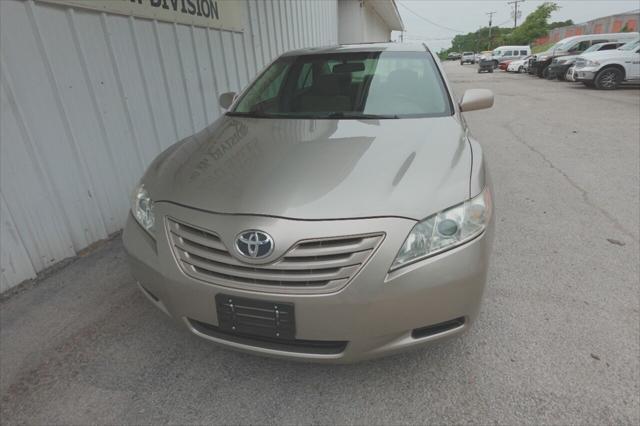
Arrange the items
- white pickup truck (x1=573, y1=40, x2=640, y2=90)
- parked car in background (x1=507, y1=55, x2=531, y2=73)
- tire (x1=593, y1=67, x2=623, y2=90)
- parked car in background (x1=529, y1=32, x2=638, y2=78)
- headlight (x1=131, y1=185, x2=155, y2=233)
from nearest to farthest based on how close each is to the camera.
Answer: headlight (x1=131, y1=185, x2=155, y2=233) < white pickup truck (x1=573, y1=40, x2=640, y2=90) < tire (x1=593, y1=67, x2=623, y2=90) < parked car in background (x1=529, y1=32, x2=638, y2=78) < parked car in background (x1=507, y1=55, x2=531, y2=73)

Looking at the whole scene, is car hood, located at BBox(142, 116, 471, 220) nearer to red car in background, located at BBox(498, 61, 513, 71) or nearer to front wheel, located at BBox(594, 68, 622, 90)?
→ front wheel, located at BBox(594, 68, 622, 90)

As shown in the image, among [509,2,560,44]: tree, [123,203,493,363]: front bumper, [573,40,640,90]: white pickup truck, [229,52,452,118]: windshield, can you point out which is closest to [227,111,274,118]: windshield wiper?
[229,52,452,118]: windshield

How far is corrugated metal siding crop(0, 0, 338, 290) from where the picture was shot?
2.50m

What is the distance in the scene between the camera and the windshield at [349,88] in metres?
2.43

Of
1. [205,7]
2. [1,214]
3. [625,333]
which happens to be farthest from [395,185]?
[205,7]

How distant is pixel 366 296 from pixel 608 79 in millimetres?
15847

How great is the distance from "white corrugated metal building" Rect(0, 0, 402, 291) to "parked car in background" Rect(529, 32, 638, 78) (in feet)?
65.2

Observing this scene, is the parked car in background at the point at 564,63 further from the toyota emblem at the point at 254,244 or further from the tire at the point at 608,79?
the toyota emblem at the point at 254,244

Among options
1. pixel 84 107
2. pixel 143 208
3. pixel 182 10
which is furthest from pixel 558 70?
pixel 143 208

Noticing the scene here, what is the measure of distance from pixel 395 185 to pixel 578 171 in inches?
166

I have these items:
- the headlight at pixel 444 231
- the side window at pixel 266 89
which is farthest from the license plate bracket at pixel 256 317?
the side window at pixel 266 89

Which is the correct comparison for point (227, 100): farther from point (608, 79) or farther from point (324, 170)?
point (608, 79)

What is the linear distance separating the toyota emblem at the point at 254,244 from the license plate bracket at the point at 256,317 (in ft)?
0.57

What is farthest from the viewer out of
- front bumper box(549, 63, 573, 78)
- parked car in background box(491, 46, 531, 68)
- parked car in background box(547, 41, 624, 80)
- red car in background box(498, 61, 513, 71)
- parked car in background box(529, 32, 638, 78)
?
parked car in background box(491, 46, 531, 68)
